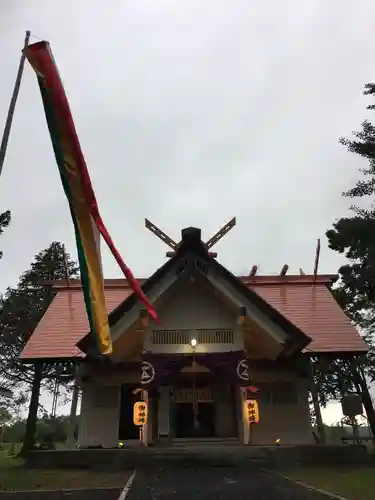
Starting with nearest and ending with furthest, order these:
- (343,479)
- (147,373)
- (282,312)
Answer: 1. (343,479)
2. (147,373)
3. (282,312)

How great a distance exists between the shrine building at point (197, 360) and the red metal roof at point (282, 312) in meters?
0.08

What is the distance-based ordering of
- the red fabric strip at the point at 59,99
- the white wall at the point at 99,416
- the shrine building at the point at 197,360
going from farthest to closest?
1. the white wall at the point at 99,416
2. the shrine building at the point at 197,360
3. the red fabric strip at the point at 59,99

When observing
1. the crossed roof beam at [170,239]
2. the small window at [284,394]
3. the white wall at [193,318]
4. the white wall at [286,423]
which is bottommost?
the white wall at [286,423]

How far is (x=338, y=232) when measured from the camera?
16.6 m

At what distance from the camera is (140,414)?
499 inches

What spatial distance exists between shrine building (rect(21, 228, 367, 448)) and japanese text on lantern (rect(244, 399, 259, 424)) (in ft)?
0.46

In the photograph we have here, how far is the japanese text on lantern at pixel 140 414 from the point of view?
12.6 metres

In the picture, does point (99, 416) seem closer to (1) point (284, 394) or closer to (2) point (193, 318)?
(2) point (193, 318)

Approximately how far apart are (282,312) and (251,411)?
5439mm

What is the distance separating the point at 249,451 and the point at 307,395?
479 centimetres

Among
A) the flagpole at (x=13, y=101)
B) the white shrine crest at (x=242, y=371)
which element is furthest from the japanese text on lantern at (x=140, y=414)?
the flagpole at (x=13, y=101)

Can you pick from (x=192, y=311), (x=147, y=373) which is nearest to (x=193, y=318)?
(x=192, y=311)

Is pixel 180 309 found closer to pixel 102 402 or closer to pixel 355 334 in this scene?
pixel 102 402

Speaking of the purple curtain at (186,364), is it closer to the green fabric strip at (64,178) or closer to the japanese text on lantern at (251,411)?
the japanese text on lantern at (251,411)
